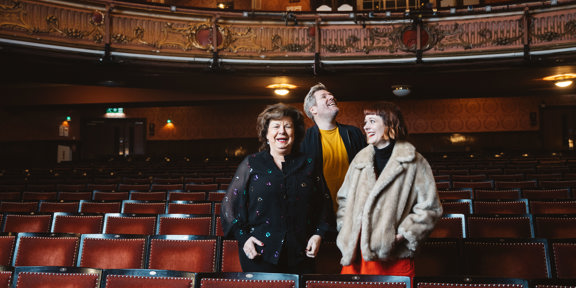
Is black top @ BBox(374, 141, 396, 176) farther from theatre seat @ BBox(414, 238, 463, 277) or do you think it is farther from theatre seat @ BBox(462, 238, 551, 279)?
theatre seat @ BBox(462, 238, 551, 279)

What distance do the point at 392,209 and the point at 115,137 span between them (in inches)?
565

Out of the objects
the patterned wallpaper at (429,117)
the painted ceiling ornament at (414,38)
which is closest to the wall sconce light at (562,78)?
the painted ceiling ornament at (414,38)

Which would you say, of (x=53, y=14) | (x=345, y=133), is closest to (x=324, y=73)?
(x=53, y=14)

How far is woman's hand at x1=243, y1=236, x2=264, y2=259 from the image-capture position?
1713 millimetres

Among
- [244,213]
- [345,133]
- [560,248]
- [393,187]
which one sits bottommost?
[560,248]

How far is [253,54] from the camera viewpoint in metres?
8.10

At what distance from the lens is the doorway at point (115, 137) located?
564 inches

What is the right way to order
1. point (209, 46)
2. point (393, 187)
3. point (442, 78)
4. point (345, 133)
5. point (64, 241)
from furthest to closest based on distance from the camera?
point (442, 78), point (209, 46), point (64, 241), point (345, 133), point (393, 187)

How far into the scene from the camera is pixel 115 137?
570 inches

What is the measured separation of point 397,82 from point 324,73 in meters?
2.21

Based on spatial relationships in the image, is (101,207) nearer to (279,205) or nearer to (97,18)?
(279,205)

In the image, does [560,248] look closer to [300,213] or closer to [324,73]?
[300,213]

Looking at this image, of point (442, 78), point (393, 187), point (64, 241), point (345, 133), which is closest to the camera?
point (393, 187)

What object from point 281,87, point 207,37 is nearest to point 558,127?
point 281,87
